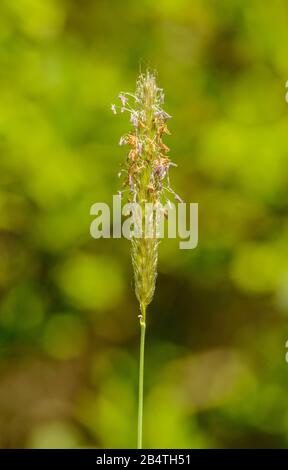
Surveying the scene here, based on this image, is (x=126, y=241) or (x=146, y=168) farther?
(x=126, y=241)

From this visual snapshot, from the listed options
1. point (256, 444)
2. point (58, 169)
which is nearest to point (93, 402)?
point (256, 444)

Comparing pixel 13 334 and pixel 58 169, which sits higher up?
pixel 58 169

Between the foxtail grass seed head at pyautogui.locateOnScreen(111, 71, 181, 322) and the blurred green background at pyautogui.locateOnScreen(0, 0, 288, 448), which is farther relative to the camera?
the blurred green background at pyautogui.locateOnScreen(0, 0, 288, 448)

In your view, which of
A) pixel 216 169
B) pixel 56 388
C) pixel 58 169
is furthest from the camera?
pixel 56 388

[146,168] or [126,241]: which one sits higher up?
[126,241]

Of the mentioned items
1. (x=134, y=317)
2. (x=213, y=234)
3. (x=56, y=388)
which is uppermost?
(x=213, y=234)

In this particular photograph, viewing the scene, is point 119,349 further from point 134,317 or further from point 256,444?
point 256,444

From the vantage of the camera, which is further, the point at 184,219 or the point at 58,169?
the point at 184,219

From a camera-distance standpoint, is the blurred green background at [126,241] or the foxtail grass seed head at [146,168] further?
the blurred green background at [126,241]
